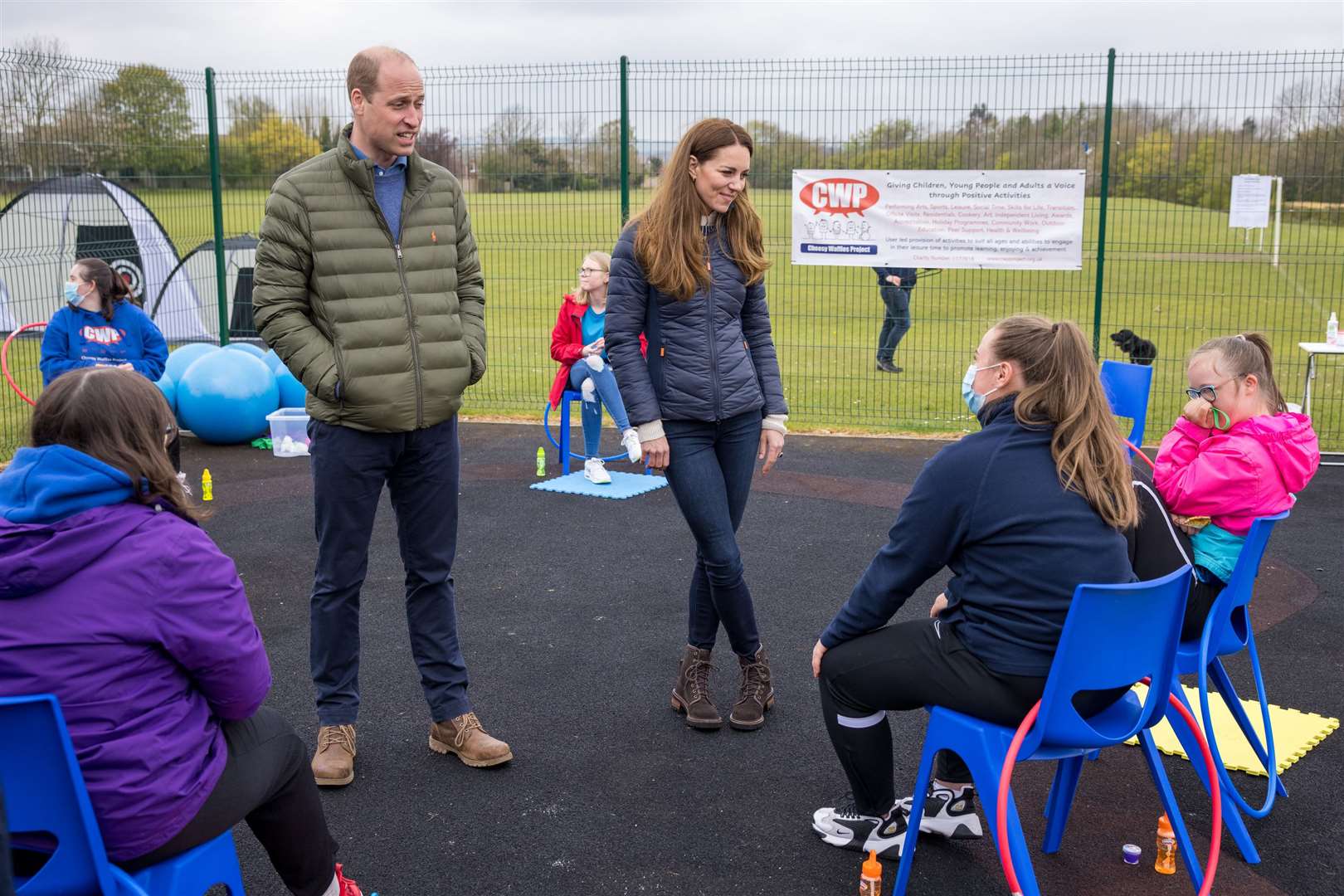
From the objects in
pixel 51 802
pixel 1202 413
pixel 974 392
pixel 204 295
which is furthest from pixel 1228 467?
pixel 204 295

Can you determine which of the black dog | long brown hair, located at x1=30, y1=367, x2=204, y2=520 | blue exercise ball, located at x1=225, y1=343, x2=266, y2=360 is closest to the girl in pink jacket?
long brown hair, located at x1=30, y1=367, x2=204, y2=520

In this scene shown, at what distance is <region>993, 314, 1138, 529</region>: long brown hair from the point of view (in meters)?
2.68

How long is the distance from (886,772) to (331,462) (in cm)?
180

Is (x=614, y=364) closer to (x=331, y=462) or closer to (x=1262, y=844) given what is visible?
(x=331, y=462)

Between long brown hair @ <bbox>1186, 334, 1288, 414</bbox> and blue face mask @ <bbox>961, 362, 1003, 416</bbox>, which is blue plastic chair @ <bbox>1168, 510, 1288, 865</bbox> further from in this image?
blue face mask @ <bbox>961, 362, 1003, 416</bbox>

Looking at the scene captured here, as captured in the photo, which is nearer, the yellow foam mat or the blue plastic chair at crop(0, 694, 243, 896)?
the blue plastic chair at crop(0, 694, 243, 896)

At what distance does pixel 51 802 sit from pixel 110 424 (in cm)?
69

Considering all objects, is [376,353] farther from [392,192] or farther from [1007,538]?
[1007,538]

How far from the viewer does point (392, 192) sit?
350 centimetres

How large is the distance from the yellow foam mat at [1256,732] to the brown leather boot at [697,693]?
1348 mm

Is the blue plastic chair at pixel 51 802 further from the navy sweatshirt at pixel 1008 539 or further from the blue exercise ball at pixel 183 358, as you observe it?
the blue exercise ball at pixel 183 358

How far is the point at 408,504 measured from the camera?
3.66m

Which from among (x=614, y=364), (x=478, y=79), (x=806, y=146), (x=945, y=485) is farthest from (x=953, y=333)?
(x=945, y=485)

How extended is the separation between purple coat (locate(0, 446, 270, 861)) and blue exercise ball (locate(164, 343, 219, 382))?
6.88 meters
